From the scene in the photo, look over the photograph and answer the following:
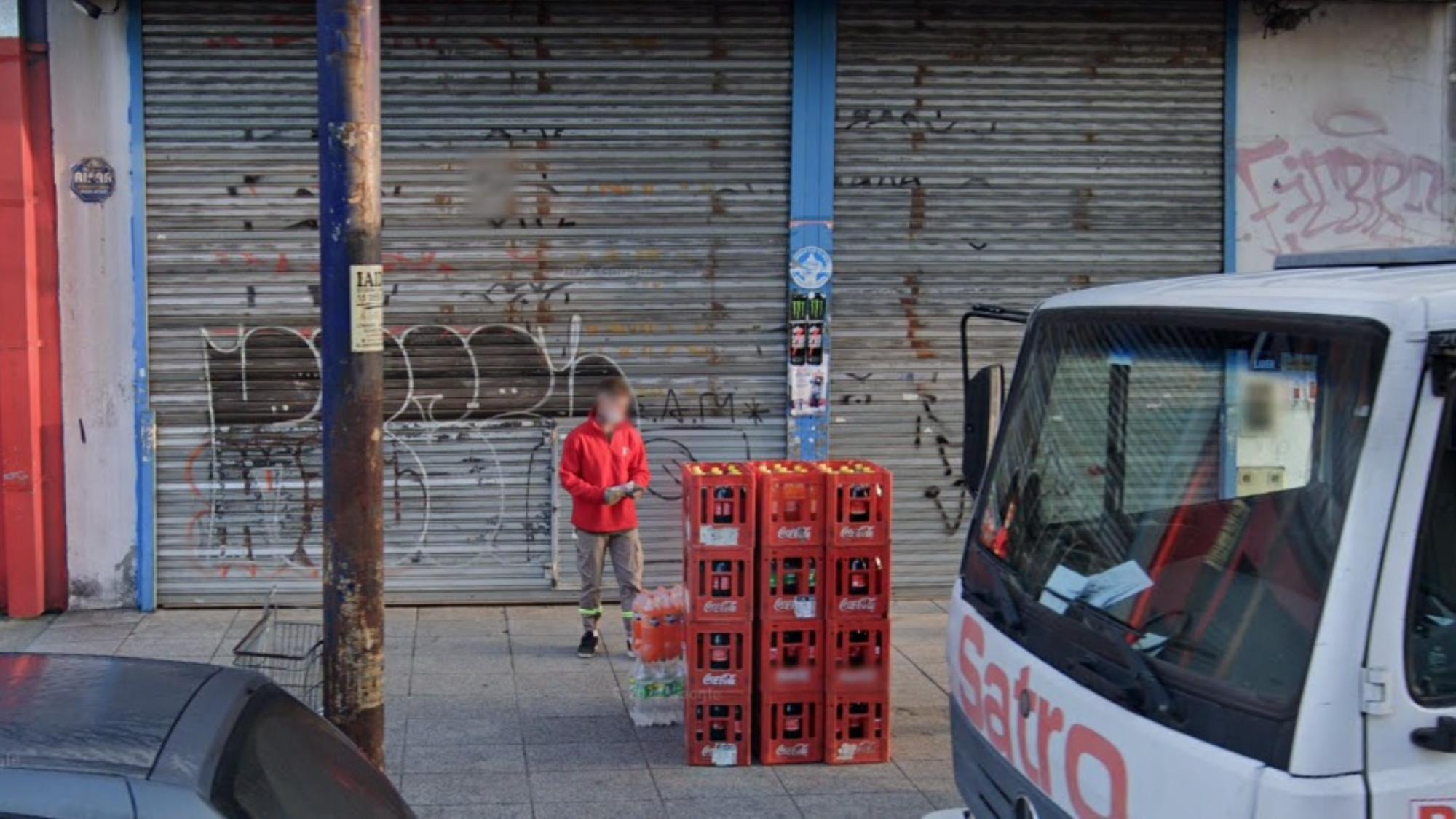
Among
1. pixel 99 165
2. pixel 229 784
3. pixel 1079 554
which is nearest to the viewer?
pixel 229 784

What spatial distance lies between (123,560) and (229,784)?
25.1 feet

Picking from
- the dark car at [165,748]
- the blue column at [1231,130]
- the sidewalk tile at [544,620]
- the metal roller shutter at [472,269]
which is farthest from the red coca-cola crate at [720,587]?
the blue column at [1231,130]

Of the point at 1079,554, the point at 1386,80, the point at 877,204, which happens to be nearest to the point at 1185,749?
the point at 1079,554

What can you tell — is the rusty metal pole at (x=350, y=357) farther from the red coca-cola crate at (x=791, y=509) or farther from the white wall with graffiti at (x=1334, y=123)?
the white wall with graffiti at (x=1334, y=123)

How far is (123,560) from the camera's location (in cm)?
975

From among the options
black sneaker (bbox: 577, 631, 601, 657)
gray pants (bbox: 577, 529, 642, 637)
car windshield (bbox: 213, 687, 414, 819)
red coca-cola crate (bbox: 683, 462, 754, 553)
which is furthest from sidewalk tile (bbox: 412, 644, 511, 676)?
car windshield (bbox: 213, 687, 414, 819)

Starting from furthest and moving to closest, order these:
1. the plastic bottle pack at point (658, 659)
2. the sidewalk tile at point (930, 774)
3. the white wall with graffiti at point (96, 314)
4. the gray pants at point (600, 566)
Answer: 1. the white wall with graffiti at point (96, 314)
2. the gray pants at point (600, 566)
3. the plastic bottle pack at point (658, 659)
4. the sidewalk tile at point (930, 774)

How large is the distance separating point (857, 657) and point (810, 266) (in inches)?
150

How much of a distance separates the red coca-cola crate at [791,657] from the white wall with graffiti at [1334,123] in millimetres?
5270

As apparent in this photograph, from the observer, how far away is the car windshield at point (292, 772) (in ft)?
9.16

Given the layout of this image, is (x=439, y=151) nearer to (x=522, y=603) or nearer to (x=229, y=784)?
(x=522, y=603)

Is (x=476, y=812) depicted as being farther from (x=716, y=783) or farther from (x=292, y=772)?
(x=292, y=772)

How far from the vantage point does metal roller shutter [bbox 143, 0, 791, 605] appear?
9789mm

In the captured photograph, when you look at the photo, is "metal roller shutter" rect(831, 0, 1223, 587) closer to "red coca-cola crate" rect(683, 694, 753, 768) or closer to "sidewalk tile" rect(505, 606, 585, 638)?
"sidewalk tile" rect(505, 606, 585, 638)
